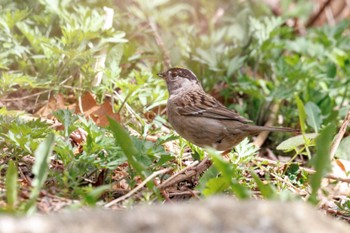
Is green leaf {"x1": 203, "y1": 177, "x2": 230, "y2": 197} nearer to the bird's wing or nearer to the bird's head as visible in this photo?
the bird's wing

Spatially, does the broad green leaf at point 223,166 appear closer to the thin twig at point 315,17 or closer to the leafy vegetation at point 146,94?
the leafy vegetation at point 146,94

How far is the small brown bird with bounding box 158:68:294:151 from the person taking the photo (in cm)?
413

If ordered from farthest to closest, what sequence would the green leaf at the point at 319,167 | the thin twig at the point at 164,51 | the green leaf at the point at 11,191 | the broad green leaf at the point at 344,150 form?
the thin twig at the point at 164,51 → the broad green leaf at the point at 344,150 → the green leaf at the point at 319,167 → the green leaf at the point at 11,191

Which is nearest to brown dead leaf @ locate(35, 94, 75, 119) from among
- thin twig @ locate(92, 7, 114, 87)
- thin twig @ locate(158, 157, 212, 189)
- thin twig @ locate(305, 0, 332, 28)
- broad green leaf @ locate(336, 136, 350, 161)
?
thin twig @ locate(92, 7, 114, 87)

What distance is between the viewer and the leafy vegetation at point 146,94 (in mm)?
3078

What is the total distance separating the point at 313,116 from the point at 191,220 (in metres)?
3.14

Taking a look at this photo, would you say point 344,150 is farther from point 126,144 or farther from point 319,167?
point 126,144

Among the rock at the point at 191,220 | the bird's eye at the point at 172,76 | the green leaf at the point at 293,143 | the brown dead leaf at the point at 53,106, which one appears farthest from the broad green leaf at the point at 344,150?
the rock at the point at 191,220

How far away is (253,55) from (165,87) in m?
0.91

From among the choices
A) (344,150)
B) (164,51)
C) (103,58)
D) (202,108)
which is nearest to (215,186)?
(202,108)

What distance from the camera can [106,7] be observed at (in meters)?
5.14

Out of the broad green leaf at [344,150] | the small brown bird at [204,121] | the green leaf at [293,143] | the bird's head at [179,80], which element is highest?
the bird's head at [179,80]

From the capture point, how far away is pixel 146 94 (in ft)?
15.1

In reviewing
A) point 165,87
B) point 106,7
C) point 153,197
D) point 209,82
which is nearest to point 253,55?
point 209,82
